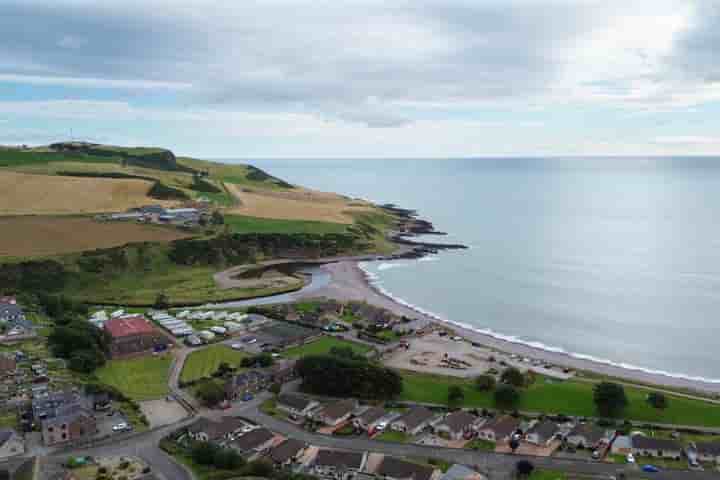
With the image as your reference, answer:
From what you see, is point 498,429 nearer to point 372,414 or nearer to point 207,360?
point 372,414

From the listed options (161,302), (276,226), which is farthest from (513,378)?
(276,226)

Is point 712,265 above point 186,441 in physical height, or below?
above

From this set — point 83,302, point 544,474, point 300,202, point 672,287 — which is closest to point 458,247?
point 672,287

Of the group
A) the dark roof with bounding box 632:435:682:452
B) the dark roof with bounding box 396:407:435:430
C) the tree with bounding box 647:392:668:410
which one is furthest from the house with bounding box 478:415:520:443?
the tree with bounding box 647:392:668:410

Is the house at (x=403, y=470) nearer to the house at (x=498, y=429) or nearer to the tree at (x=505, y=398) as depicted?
the house at (x=498, y=429)

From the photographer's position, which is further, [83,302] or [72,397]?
[83,302]

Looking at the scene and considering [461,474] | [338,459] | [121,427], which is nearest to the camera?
[461,474]

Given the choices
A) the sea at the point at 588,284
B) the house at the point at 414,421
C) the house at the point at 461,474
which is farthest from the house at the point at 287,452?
the sea at the point at 588,284

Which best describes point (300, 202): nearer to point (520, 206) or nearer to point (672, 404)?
point (520, 206)
